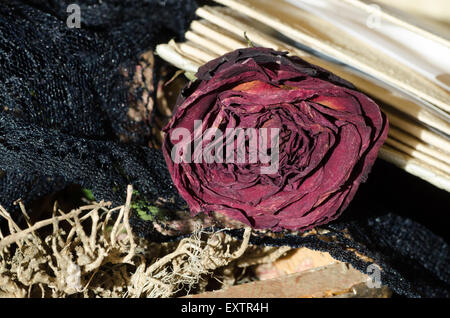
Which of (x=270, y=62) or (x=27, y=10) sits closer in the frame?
(x=270, y=62)

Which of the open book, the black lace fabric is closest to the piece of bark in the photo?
the black lace fabric

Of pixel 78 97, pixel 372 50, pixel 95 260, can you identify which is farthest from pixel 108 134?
pixel 372 50

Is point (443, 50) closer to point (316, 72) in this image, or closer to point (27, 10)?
point (316, 72)

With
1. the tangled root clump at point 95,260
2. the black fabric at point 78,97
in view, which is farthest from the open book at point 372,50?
the tangled root clump at point 95,260

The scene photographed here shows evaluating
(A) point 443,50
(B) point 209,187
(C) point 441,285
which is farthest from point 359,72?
(C) point 441,285

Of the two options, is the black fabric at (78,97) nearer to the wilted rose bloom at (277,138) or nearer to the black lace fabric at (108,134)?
the black lace fabric at (108,134)
